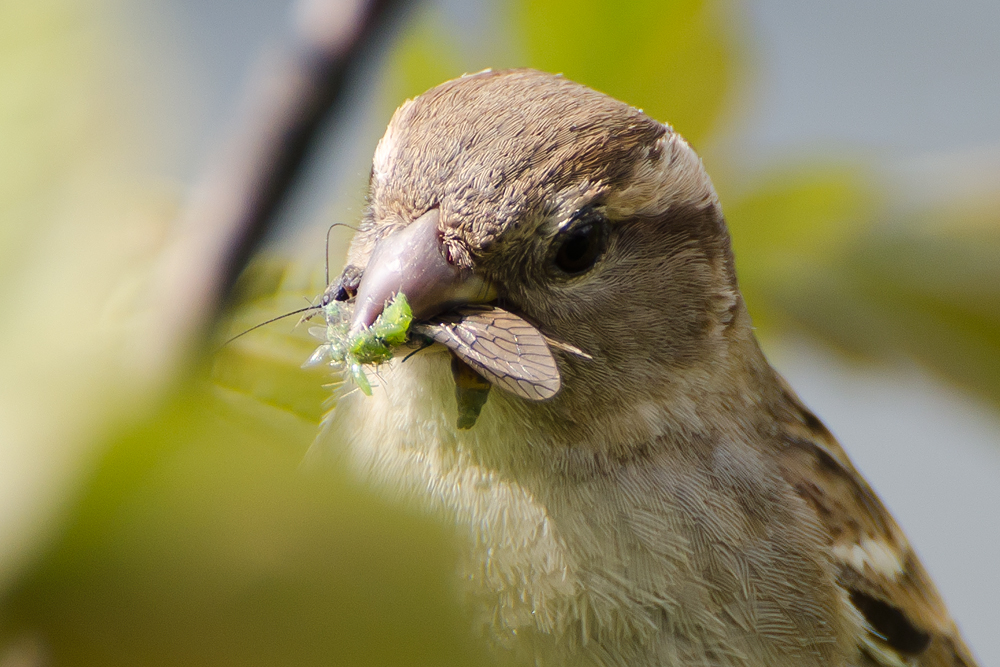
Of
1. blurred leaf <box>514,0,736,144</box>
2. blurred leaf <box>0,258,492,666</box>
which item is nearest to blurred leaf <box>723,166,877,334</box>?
blurred leaf <box>514,0,736,144</box>

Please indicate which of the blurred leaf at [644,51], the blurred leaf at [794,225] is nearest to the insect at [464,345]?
the blurred leaf at [644,51]

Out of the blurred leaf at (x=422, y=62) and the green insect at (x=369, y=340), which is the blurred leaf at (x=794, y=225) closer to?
the blurred leaf at (x=422, y=62)

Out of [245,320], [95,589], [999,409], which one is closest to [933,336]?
[999,409]

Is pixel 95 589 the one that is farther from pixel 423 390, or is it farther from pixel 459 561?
pixel 423 390

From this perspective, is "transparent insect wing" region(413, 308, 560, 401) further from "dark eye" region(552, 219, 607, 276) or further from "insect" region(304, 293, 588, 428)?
"dark eye" region(552, 219, 607, 276)

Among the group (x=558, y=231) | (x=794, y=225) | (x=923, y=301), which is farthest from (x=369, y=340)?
(x=923, y=301)

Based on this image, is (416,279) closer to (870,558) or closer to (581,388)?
(581,388)
